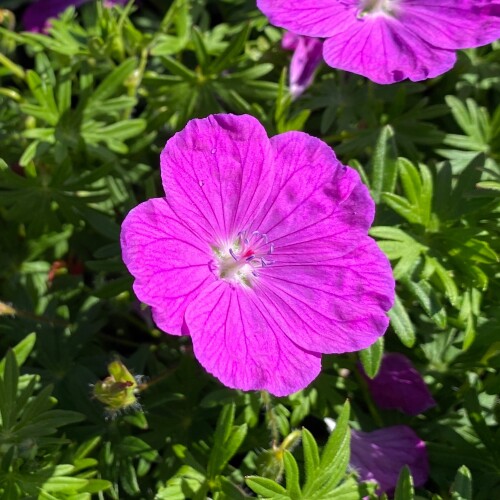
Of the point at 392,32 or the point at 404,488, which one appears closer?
the point at 404,488

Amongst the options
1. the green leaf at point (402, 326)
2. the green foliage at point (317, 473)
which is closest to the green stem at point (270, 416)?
the green foliage at point (317, 473)

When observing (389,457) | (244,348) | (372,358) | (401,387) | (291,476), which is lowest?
(389,457)

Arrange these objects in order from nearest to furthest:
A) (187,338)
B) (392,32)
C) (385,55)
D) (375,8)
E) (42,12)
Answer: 1. (385,55)
2. (392,32)
3. (375,8)
4. (187,338)
5. (42,12)

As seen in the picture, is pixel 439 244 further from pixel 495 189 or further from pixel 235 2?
pixel 235 2

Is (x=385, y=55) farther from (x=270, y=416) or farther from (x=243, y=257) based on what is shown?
(x=270, y=416)

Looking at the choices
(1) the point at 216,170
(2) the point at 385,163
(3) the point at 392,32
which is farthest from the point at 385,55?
(1) the point at 216,170

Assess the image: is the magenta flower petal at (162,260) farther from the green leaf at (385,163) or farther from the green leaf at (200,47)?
the green leaf at (200,47)

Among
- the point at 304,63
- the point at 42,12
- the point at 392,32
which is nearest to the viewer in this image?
the point at 392,32
